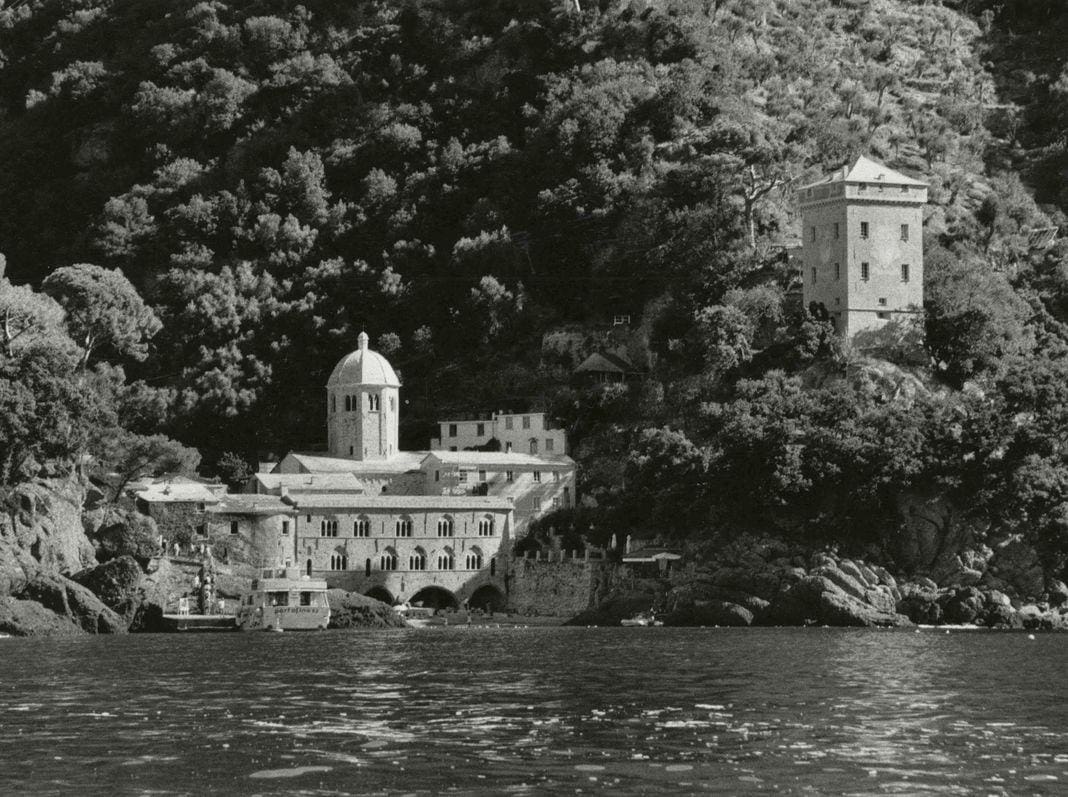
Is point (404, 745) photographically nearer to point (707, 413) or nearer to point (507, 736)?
point (507, 736)

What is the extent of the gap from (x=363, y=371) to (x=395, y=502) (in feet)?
34.5

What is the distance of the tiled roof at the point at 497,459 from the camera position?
130m

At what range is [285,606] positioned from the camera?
364 feet

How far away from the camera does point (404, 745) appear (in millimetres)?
53438

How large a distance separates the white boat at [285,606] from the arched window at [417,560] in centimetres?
1265

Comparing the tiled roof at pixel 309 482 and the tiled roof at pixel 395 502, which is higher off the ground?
the tiled roof at pixel 309 482

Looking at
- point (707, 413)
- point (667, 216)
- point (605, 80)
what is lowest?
point (707, 413)

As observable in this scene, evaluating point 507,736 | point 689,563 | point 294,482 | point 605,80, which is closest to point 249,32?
point 605,80

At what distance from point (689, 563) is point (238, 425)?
34661 millimetres

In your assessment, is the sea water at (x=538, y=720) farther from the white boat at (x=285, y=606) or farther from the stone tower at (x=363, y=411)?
the stone tower at (x=363, y=411)

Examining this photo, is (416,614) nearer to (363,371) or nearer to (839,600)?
(363,371)

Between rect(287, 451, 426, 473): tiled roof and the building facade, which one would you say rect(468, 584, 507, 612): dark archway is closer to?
rect(287, 451, 426, 473): tiled roof

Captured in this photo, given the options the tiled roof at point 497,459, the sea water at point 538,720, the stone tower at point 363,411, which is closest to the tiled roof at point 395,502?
the tiled roof at point 497,459

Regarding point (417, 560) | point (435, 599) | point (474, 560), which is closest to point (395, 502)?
point (417, 560)
